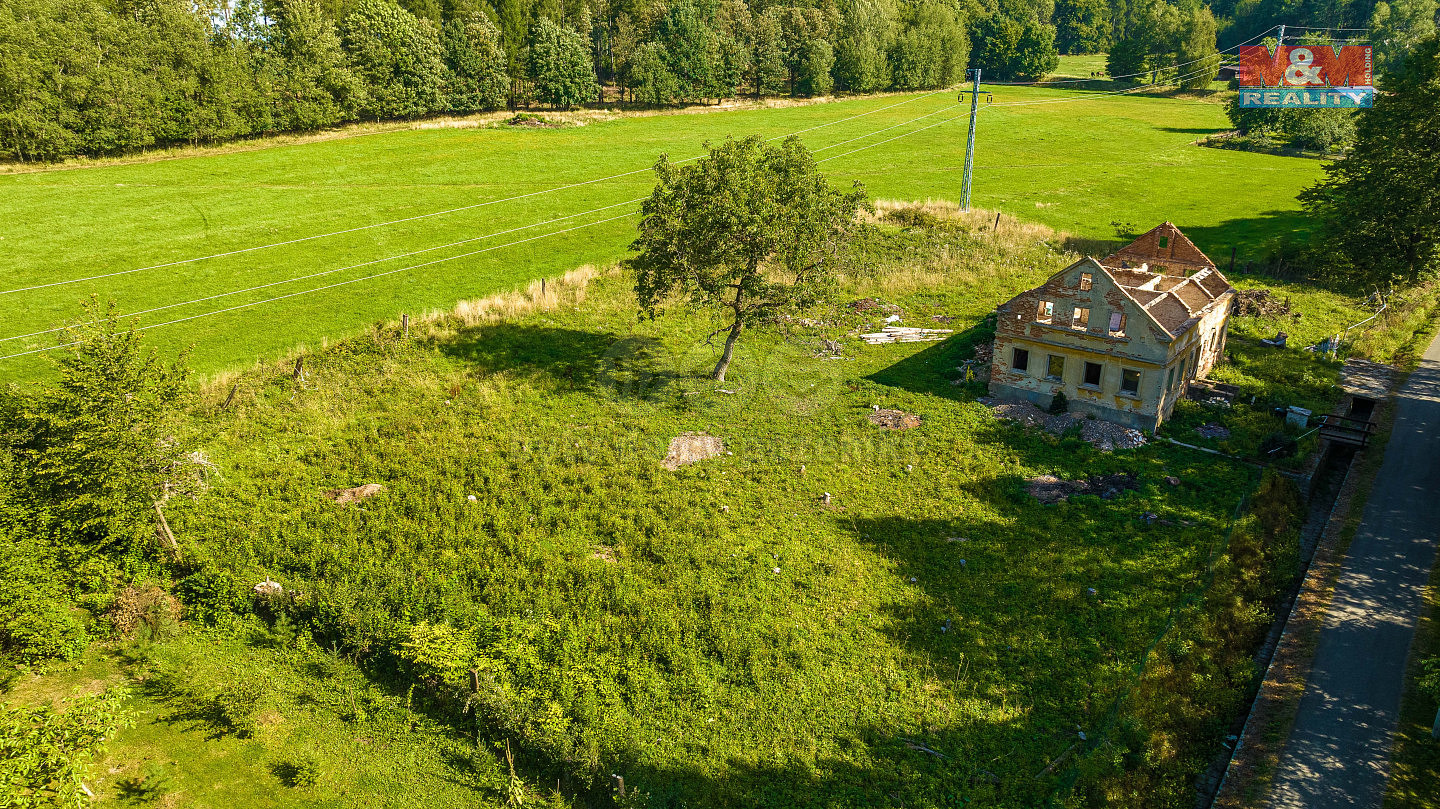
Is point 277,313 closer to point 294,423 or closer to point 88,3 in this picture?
point 294,423

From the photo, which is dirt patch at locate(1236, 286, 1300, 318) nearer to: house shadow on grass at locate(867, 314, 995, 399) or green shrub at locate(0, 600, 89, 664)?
house shadow on grass at locate(867, 314, 995, 399)

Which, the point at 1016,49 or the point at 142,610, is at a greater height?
the point at 1016,49

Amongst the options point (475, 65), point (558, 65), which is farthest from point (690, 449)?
point (558, 65)

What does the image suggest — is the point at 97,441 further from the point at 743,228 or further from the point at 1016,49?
the point at 1016,49

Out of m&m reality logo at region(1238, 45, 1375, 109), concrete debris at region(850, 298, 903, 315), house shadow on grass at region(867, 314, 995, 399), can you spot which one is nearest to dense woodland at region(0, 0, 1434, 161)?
m&m reality logo at region(1238, 45, 1375, 109)

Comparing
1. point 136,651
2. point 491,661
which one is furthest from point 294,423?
point 491,661
